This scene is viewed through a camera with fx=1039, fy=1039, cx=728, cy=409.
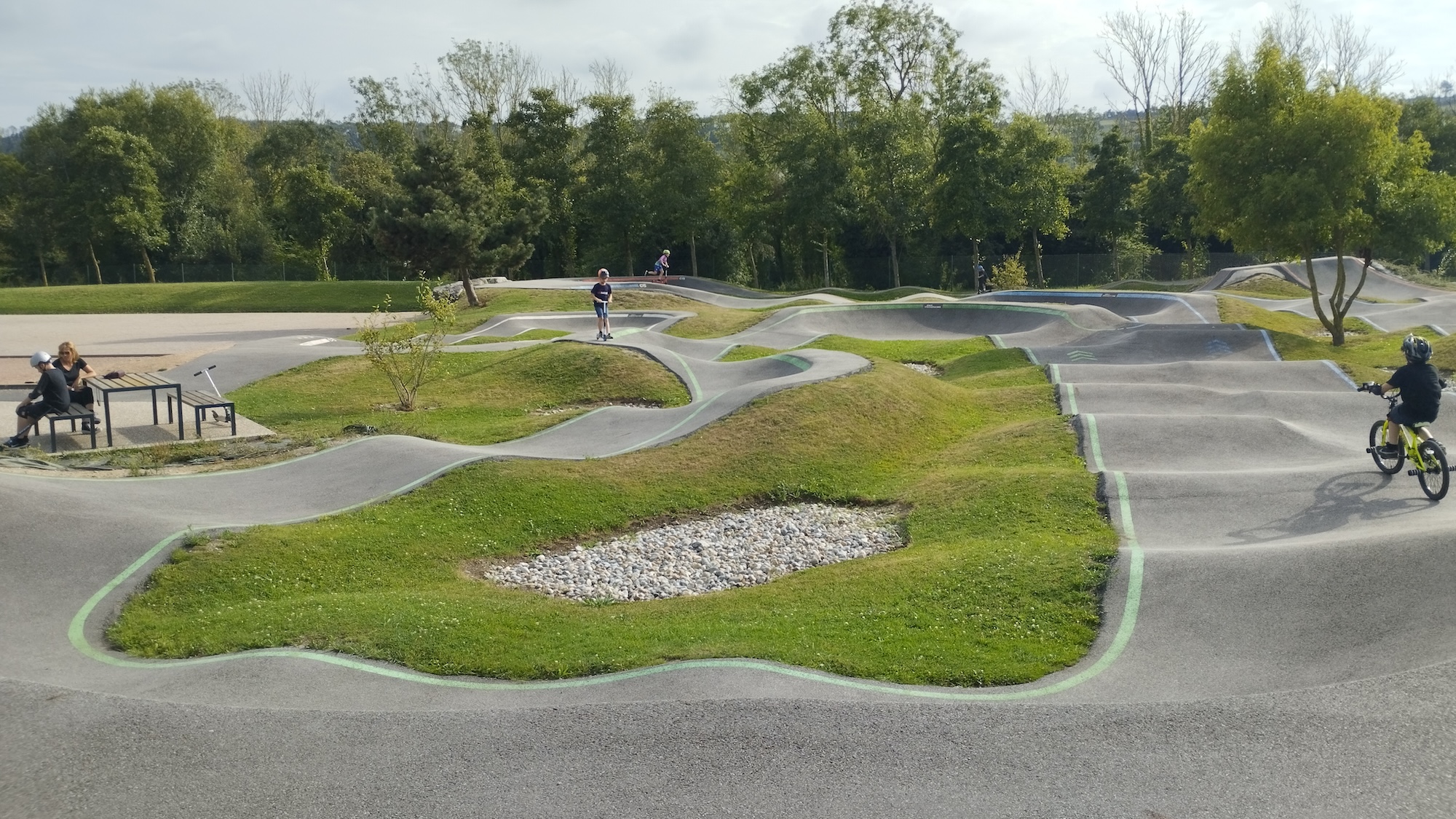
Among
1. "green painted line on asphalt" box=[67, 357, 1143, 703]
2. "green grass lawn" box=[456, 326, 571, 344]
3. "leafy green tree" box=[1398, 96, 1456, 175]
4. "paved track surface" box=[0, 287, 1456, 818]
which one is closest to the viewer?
"paved track surface" box=[0, 287, 1456, 818]

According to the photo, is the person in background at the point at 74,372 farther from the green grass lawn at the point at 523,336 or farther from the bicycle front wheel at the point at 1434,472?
the bicycle front wheel at the point at 1434,472

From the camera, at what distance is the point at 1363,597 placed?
8.12 m

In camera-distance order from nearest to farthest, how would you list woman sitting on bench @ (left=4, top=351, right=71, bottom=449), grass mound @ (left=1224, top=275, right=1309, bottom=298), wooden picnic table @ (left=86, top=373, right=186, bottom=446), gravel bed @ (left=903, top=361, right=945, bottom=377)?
1. woman sitting on bench @ (left=4, top=351, right=71, bottom=449)
2. wooden picnic table @ (left=86, top=373, right=186, bottom=446)
3. gravel bed @ (left=903, top=361, right=945, bottom=377)
4. grass mound @ (left=1224, top=275, right=1309, bottom=298)

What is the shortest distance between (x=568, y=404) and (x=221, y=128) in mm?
60426

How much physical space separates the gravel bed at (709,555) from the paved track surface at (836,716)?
3.03 m

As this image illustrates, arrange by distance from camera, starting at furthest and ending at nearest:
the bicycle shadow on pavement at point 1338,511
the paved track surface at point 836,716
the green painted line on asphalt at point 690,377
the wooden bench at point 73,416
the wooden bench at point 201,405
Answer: the green painted line on asphalt at point 690,377, the wooden bench at point 201,405, the wooden bench at point 73,416, the bicycle shadow on pavement at point 1338,511, the paved track surface at point 836,716

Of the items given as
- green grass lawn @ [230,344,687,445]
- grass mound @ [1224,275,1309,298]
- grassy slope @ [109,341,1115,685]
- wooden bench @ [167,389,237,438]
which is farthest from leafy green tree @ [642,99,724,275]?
grassy slope @ [109,341,1115,685]

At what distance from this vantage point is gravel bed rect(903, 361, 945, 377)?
23.9 metres

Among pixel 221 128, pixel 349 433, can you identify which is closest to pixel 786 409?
pixel 349 433

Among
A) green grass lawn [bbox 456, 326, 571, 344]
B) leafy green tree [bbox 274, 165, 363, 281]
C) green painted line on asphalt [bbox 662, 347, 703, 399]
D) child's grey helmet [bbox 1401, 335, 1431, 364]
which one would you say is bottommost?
green painted line on asphalt [bbox 662, 347, 703, 399]

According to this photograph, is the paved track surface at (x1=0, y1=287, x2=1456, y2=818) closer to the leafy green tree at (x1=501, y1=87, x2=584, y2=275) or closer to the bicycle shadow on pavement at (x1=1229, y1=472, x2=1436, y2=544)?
the bicycle shadow on pavement at (x1=1229, y1=472, x2=1436, y2=544)

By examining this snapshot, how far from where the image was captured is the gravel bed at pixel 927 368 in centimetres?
2386

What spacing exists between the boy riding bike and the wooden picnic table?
16751 millimetres

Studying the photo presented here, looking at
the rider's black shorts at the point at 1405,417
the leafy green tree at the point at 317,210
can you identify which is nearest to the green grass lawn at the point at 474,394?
the rider's black shorts at the point at 1405,417
